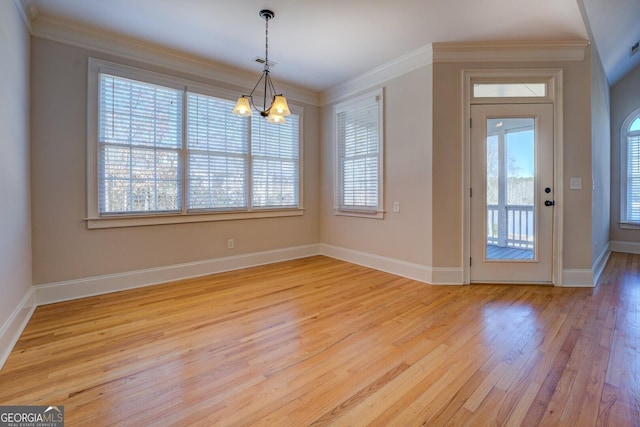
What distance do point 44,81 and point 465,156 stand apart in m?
4.52

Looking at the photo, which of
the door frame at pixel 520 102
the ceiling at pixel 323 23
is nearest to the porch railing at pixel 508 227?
the door frame at pixel 520 102

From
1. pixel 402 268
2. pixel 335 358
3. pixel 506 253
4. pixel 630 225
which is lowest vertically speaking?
pixel 335 358

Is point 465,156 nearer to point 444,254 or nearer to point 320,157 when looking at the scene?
point 444,254

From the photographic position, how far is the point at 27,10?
8.61ft

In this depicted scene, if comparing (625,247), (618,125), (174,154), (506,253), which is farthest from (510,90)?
(625,247)

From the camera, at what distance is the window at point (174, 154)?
3.18 meters

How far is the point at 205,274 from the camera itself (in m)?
3.95

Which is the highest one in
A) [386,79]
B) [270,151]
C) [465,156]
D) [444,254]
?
[386,79]

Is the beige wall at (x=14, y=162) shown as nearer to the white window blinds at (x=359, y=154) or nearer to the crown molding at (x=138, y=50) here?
the crown molding at (x=138, y=50)

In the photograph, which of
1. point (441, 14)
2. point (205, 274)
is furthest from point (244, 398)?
point (441, 14)

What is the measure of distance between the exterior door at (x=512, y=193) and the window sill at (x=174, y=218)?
2.79 metres

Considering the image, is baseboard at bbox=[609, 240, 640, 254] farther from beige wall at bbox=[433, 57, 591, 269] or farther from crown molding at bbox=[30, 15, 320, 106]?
crown molding at bbox=[30, 15, 320, 106]

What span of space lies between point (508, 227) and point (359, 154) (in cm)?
222

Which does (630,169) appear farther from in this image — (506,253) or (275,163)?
(275,163)
